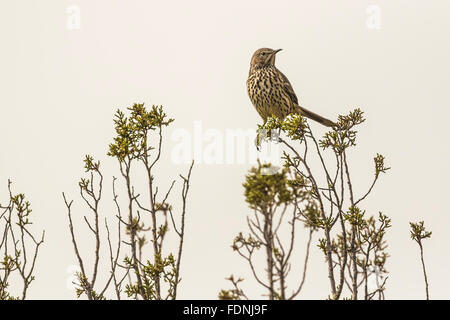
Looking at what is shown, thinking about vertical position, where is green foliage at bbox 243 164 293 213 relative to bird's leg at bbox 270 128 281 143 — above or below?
below

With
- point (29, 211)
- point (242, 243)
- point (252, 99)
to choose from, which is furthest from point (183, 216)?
point (252, 99)

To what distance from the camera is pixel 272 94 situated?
9.62 m

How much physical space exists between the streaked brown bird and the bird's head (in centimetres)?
4

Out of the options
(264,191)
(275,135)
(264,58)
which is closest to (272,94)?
(264,58)

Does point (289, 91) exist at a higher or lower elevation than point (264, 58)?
lower

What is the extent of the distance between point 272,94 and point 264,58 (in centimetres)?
104

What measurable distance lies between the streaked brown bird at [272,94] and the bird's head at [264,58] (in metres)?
0.04

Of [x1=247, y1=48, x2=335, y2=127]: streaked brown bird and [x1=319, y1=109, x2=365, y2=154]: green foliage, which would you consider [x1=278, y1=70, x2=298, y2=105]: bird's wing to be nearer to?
[x1=247, y1=48, x2=335, y2=127]: streaked brown bird

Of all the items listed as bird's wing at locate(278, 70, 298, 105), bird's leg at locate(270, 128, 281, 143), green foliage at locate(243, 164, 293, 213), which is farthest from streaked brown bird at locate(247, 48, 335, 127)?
green foliage at locate(243, 164, 293, 213)

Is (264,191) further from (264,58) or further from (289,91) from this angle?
(264,58)

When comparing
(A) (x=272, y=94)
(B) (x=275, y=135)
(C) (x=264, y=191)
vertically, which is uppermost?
(A) (x=272, y=94)

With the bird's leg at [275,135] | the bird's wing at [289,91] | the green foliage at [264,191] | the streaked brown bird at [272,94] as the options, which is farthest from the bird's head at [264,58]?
the green foliage at [264,191]

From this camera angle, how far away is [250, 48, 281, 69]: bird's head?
1034 centimetres
